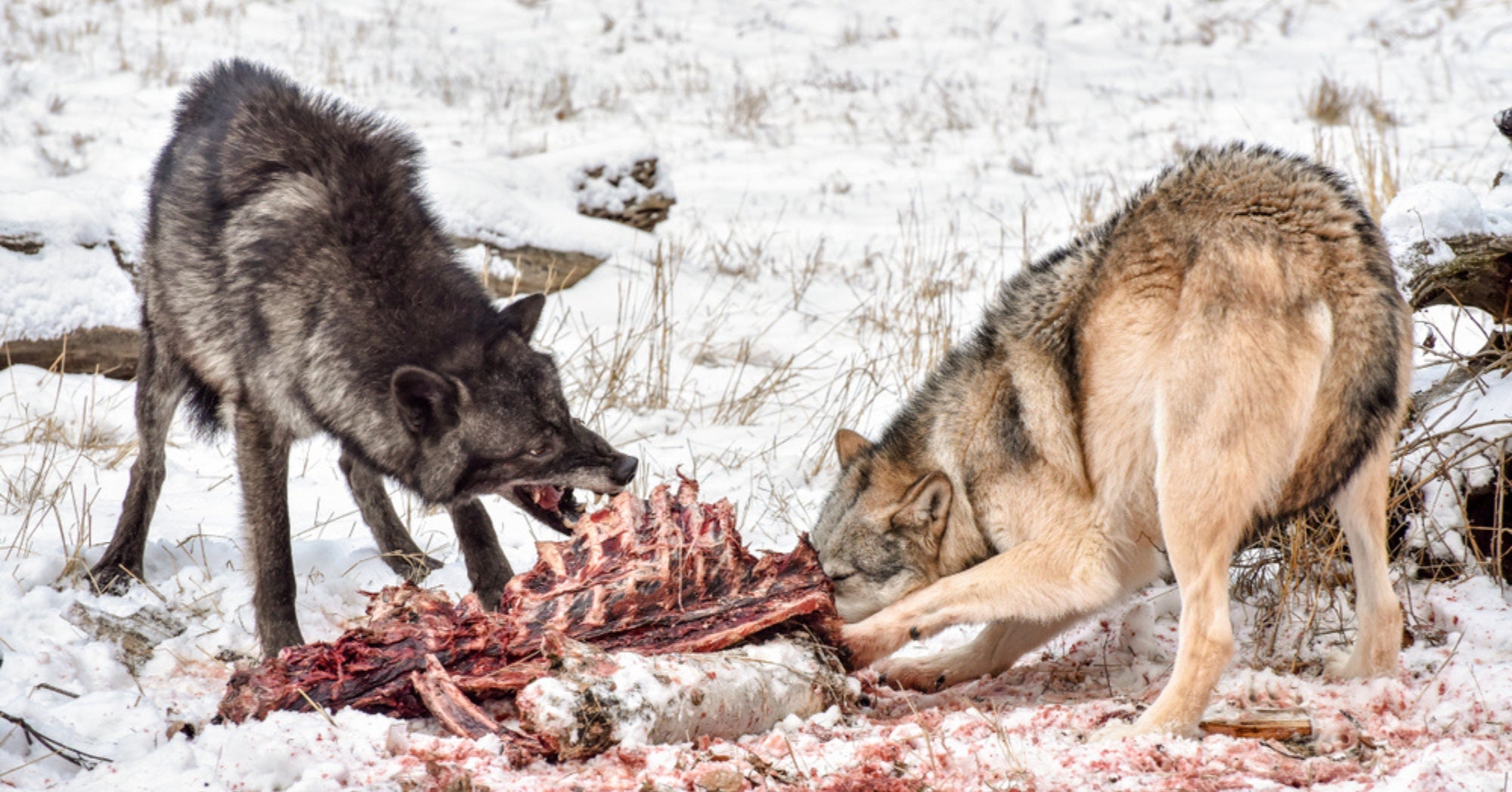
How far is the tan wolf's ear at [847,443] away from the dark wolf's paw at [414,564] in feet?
5.62

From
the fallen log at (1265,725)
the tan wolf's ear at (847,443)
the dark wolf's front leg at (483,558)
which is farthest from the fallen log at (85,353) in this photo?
the fallen log at (1265,725)

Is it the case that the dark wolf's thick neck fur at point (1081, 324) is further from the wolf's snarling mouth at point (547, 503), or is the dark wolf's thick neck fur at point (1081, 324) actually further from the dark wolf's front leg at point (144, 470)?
the dark wolf's front leg at point (144, 470)

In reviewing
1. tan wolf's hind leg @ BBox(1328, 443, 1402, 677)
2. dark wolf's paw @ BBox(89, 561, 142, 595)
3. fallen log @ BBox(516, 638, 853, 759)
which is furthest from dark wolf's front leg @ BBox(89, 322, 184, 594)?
tan wolf's hind leg @ BBox(1328, 443, 1402, 677)

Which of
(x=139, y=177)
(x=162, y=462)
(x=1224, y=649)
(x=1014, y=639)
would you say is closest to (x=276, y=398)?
(x=162, y=462)

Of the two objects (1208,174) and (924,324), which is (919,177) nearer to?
(924,324)

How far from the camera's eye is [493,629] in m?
3.15

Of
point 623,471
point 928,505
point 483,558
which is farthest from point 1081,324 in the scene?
point 483,558

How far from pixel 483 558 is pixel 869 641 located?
5.54ft

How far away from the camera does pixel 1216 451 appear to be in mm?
3219

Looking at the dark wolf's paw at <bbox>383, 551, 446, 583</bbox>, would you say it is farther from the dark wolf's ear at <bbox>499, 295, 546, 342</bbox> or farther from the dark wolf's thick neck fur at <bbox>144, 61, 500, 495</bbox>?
the dark wolf's ear at <bbox>499, 295, 546, 342</bbox>

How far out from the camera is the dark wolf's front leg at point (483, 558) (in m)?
4.41

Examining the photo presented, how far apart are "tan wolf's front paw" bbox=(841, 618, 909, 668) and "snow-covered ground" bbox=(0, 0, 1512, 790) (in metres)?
0.19

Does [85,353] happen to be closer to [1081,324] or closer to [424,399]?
[424,399]

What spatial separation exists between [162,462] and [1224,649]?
410 centimetres
